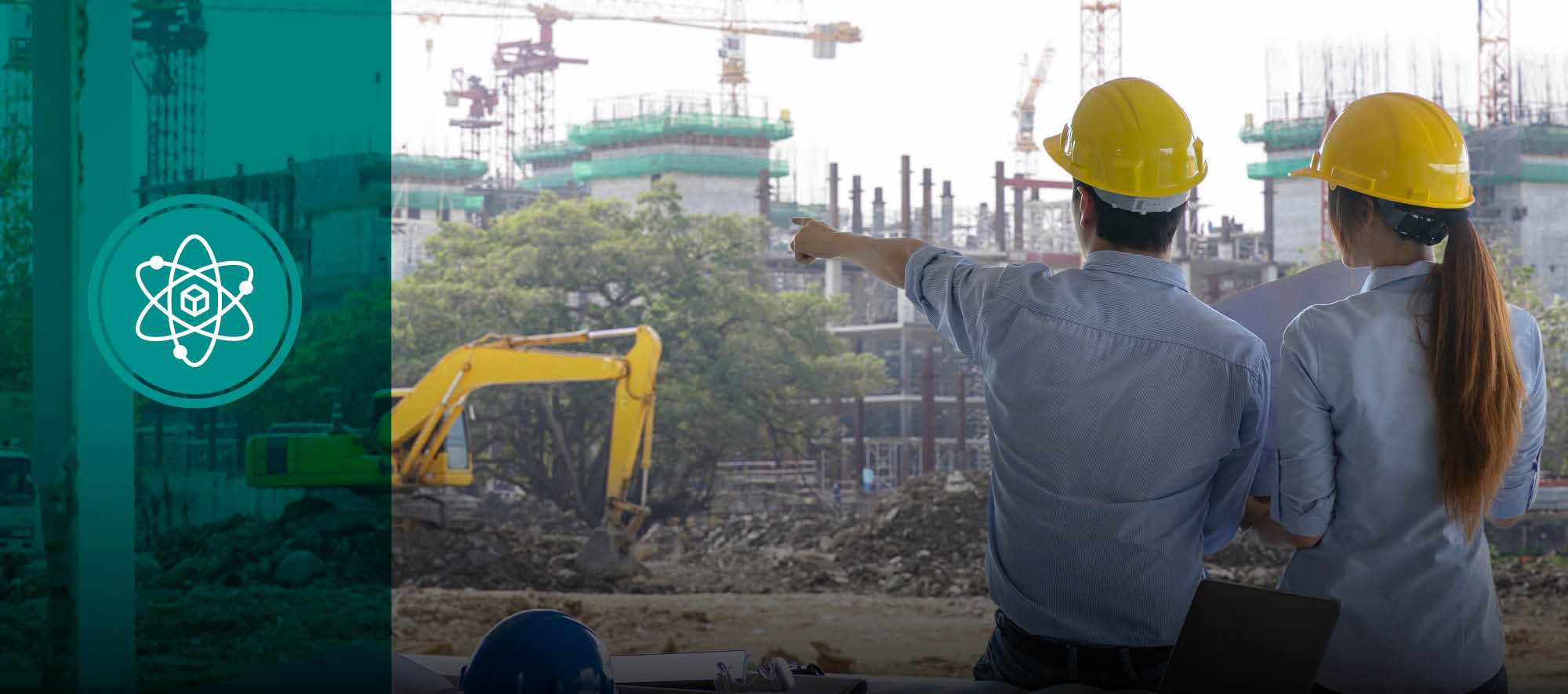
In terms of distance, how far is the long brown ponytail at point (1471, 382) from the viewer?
3.77ft

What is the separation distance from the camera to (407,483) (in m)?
9.05

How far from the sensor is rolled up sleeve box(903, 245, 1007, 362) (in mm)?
1304

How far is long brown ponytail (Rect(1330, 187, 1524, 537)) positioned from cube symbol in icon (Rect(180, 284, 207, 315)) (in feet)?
7.60

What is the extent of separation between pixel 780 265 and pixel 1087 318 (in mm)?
11967

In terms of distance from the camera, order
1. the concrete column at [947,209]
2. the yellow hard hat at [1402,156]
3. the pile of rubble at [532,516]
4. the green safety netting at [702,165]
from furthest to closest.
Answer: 1. the green safety netting at [702,165]
2. the concrete column at [947,209]
3. the pile of rubble at [532,516]
4. the yellow hard hat at [1402,156]

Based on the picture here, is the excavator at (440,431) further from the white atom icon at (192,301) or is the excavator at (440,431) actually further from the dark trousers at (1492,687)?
the dark trousers at (1492,687)

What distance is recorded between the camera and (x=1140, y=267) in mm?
1257

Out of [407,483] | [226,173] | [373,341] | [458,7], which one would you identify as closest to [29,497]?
[226,173]

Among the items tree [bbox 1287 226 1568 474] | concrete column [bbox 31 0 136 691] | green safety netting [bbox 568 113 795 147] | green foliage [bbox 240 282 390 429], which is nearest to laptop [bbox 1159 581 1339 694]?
concrete column [bbox 31 0 136 691]

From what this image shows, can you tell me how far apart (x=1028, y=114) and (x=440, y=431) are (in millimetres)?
7922

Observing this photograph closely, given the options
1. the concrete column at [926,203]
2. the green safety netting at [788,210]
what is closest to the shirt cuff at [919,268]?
the concrete column at [926,203]

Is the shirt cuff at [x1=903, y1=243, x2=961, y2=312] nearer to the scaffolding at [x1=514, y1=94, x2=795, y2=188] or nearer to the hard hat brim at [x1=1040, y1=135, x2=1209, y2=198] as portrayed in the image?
the hard hat brim at [x1=1040, y1=135, x2=1209, y2=198]

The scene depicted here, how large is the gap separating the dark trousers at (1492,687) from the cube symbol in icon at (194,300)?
7.43 ft

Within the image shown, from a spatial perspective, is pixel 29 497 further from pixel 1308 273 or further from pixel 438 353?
pixel 438 353
